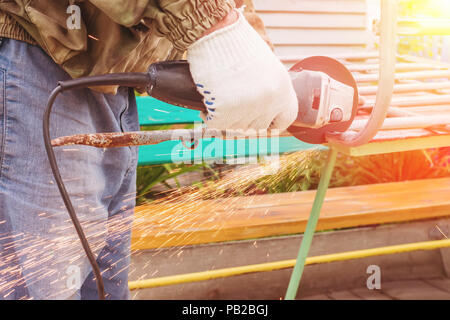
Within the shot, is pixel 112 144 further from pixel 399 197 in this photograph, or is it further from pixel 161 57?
pixel 399 197

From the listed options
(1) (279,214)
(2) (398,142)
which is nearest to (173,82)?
(2) (398,142)

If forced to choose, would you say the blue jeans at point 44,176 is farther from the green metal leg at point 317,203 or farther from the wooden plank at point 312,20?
the wooden plank at point 312,20

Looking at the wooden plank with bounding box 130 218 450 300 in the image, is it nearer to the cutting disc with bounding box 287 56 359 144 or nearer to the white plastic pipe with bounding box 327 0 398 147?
the cutting disc with bounding box 287 56 359 144

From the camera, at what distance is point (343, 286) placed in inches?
94.1

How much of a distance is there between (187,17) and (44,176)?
409 millimetres

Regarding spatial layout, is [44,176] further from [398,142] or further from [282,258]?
[282,258]

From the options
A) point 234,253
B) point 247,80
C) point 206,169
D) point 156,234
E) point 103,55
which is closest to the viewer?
point 247,80

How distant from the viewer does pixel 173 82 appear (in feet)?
2.34

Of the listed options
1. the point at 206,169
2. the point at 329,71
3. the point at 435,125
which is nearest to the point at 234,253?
the point at 206,169

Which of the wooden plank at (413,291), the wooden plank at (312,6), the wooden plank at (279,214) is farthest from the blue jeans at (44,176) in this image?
the wooden plank at (312,6)

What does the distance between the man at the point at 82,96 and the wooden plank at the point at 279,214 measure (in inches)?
36.6

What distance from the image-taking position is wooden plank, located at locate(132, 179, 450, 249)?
6.36 feet

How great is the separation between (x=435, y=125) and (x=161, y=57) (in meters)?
0.74

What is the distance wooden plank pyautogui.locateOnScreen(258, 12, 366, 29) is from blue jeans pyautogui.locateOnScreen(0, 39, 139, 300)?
3.20 metres
